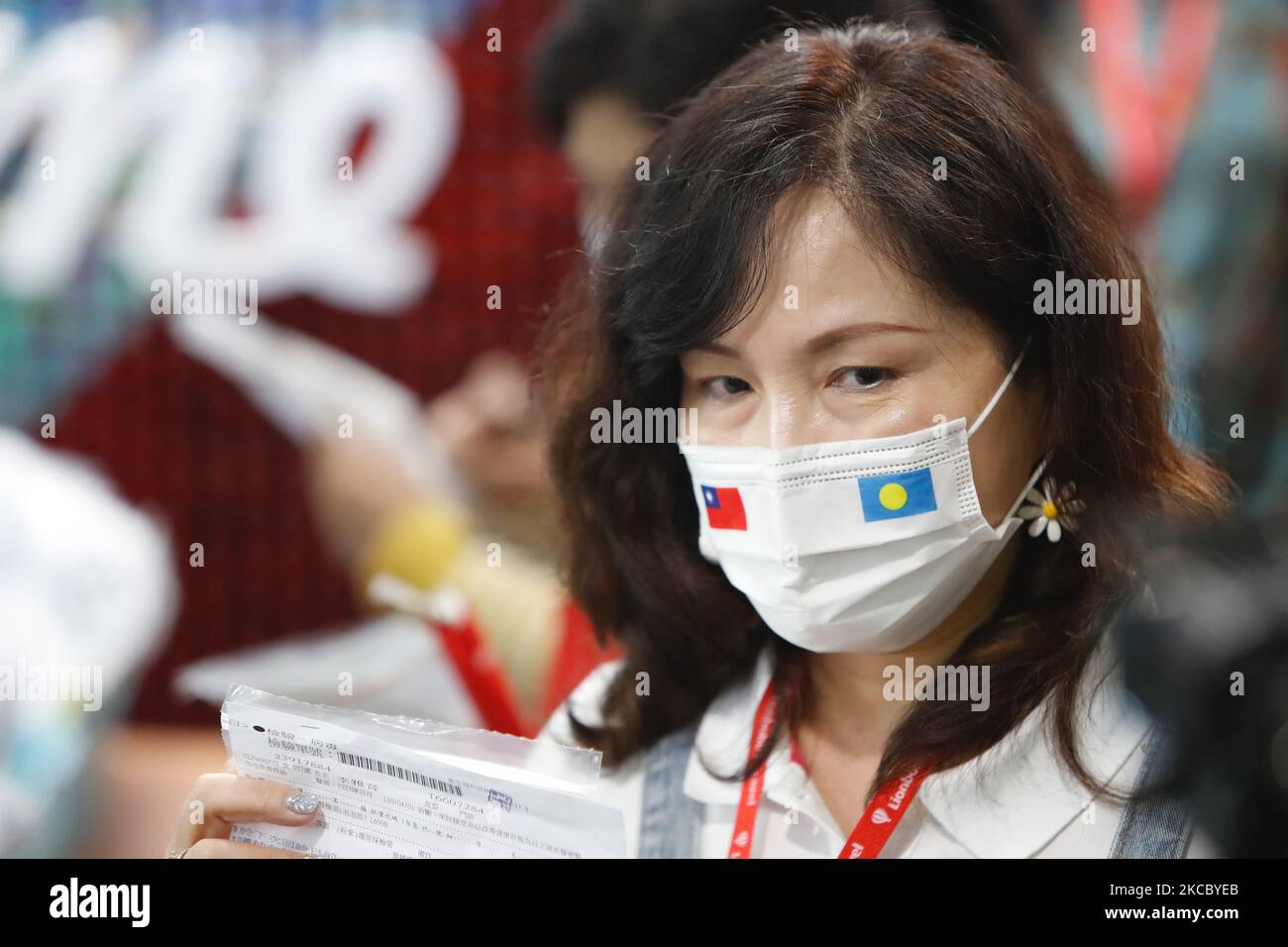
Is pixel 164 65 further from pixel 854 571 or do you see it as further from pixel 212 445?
pixel 854 571

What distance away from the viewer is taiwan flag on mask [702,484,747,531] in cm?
128

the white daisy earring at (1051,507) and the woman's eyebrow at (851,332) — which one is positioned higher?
the woman's eyebrow at (851,332)

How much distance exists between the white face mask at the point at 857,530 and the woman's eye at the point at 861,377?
5 cm

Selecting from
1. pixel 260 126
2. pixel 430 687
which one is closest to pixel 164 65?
pixel 260 126

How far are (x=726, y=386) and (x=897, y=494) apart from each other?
0.19 meters

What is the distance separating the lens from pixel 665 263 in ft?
4.17

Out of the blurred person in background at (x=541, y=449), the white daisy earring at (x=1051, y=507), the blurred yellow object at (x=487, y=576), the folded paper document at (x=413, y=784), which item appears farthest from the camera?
the blurred yellow object at (x=487, y=576)

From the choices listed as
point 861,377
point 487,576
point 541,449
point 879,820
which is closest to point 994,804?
point 879,820

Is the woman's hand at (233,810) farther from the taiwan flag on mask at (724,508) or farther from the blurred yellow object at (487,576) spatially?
the blurred yellow object at (487,576)

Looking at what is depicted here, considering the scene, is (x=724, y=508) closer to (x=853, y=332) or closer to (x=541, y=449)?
(x=853, y=332)

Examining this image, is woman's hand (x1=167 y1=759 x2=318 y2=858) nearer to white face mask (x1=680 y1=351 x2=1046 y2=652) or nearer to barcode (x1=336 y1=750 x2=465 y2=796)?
barcode (x1=336 y1=750 x2=465 y2=796)

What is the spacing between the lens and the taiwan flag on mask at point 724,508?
4.18 feet

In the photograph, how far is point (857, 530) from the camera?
1247 mm

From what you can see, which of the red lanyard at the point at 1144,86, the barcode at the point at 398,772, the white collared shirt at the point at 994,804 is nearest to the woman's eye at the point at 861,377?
the white collared shirt at the point at 994,804
